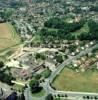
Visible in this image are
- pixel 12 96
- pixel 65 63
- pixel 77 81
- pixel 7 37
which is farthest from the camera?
pixel 7 37

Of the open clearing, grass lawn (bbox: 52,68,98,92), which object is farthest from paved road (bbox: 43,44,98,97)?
the open clearing

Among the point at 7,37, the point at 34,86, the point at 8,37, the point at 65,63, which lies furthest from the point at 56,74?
the point at 7,37

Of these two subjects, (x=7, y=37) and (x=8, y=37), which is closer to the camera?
(x=8, y=37)

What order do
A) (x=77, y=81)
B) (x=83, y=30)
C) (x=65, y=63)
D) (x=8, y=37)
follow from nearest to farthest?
(x=77, y=81)
(x=65, y=63)
(x=8, y=37)
(x=83, y=30)

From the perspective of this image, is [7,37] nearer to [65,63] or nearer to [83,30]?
[83,30]

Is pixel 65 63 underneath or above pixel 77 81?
above

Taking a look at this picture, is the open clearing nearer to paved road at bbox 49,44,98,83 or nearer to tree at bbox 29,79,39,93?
paved road at bbox 49,44,98,83

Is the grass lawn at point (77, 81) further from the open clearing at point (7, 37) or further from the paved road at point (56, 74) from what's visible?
the open clearing at point (7, 37)
